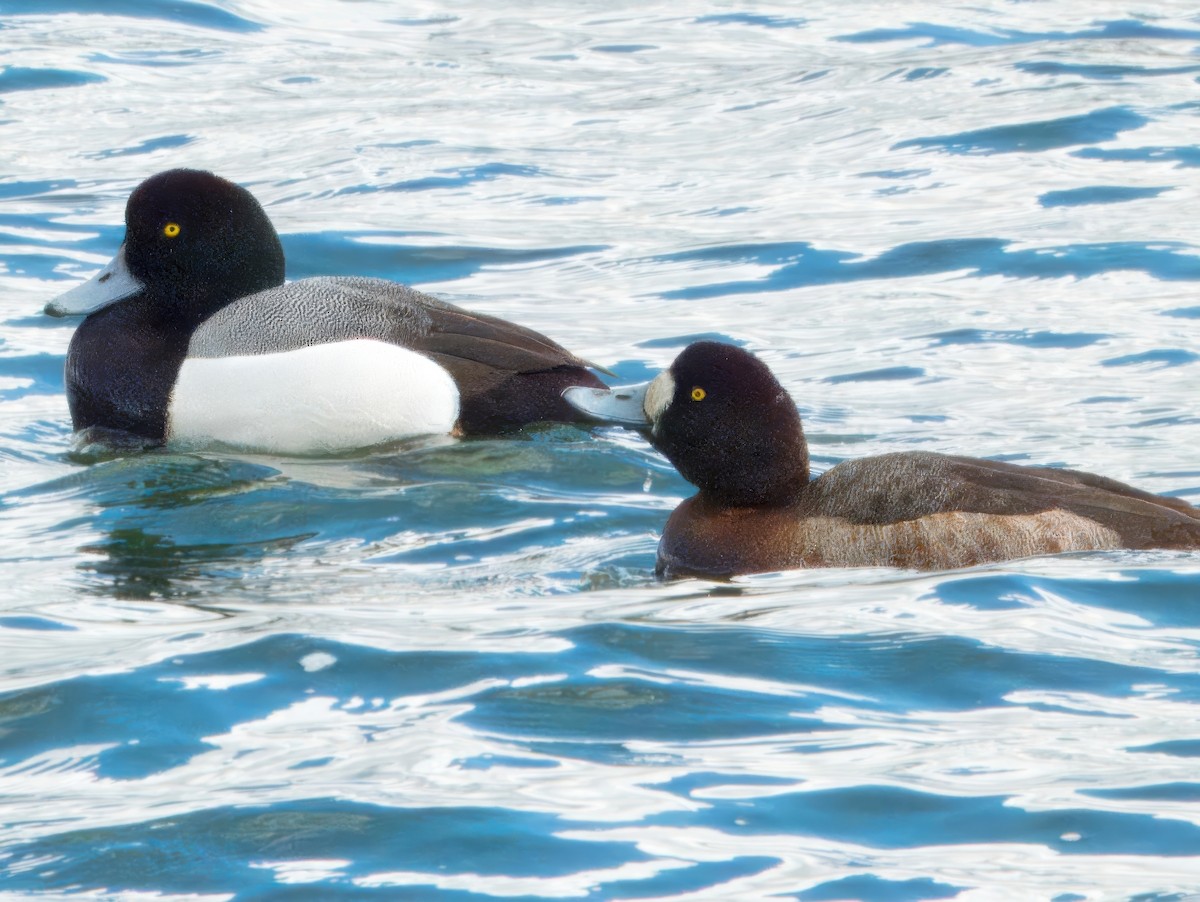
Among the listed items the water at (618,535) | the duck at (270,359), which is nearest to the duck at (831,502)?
the water at (618,535)

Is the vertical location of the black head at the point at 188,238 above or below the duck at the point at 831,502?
above

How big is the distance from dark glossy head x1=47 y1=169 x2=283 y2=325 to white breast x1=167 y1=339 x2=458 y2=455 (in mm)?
523

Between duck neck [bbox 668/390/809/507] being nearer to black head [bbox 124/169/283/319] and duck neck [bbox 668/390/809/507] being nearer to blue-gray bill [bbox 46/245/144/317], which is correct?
black head [bbox 124/169/283/319]

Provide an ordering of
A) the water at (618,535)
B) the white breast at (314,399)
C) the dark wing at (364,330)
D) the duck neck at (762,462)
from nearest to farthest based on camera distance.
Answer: the water at (618,535) → the duck neck at (762,462) → the white breast at (314,399) → the dark wing at (364,330)

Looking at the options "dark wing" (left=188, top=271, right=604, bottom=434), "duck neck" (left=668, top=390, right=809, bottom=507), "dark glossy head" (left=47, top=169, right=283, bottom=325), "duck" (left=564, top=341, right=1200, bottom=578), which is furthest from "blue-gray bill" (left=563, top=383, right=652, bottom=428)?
"dark glossy head" (left=47, top=169, right=283, bottom=325)

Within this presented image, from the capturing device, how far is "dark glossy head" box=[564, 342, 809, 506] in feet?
21.3

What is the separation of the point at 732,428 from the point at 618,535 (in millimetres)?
826

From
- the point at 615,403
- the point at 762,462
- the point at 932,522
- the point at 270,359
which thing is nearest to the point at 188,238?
the point at 270,359

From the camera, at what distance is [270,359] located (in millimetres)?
8320

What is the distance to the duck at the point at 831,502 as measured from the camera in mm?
6172

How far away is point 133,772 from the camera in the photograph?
183 inches

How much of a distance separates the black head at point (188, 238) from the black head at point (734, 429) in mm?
2940

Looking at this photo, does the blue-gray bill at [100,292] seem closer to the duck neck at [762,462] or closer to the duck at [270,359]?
the duck at [270,359]

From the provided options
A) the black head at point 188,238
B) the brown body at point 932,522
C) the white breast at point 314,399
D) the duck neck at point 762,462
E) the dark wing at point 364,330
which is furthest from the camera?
the black head at point 188,238
